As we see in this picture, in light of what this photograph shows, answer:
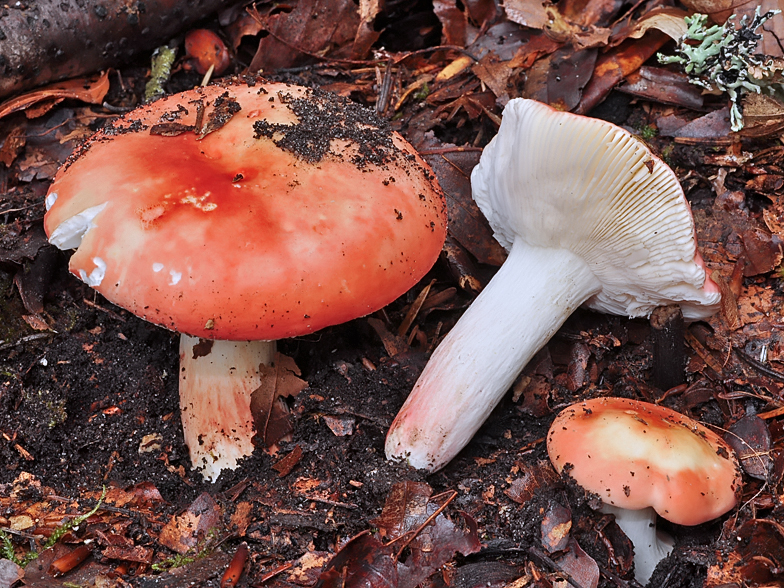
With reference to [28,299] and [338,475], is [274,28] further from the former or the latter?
[338,475]

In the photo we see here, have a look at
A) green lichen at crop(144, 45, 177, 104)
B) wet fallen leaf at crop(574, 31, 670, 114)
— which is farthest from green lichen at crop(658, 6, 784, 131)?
green lichen at crop(144, 45, 177, 104)

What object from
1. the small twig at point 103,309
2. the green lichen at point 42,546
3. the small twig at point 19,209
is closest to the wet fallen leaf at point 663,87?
the small twig at point 103,309

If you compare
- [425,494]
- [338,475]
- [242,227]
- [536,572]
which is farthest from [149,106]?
[536,572]

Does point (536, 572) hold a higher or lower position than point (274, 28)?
lower

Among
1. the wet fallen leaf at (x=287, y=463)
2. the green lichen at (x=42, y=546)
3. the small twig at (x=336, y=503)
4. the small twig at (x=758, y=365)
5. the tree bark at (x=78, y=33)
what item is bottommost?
the small twig at (x=758, y=365)

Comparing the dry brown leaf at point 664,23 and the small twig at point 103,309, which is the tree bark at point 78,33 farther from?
the dry brown leaf at point 664,23

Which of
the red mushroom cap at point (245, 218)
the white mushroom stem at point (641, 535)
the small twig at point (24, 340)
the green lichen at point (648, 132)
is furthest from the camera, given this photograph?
the green lichen at point (648, 132)
